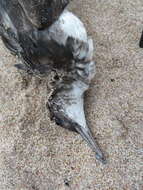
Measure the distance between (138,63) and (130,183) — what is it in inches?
21.2

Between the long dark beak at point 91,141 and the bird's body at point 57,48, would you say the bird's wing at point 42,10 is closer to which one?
the bird's body at point 57,48

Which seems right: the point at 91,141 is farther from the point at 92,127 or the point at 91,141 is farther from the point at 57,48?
the point at 57,48

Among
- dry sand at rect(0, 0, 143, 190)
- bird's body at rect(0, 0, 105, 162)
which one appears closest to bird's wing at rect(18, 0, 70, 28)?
bird's body at rect(0, 0, 105, 162)

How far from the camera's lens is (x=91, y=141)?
3.19 feet

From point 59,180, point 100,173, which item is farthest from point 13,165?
point 100,173

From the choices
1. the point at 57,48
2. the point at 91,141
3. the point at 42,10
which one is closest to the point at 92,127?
the point at 91,141

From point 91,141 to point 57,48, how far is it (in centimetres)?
35

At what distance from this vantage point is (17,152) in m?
0.99

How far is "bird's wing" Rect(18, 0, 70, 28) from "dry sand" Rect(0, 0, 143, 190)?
38 centimetres

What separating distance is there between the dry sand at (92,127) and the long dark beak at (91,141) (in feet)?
0.07

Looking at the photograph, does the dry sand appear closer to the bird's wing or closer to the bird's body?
the bird's body

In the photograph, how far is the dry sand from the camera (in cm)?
92

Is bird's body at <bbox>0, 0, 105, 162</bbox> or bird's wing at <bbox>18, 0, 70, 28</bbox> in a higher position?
bird's wing at <bbox>18, 0, 70, 28</bbox>

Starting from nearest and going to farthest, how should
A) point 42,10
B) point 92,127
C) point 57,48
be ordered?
point 42,10 → point 57,48 → point 92,127
